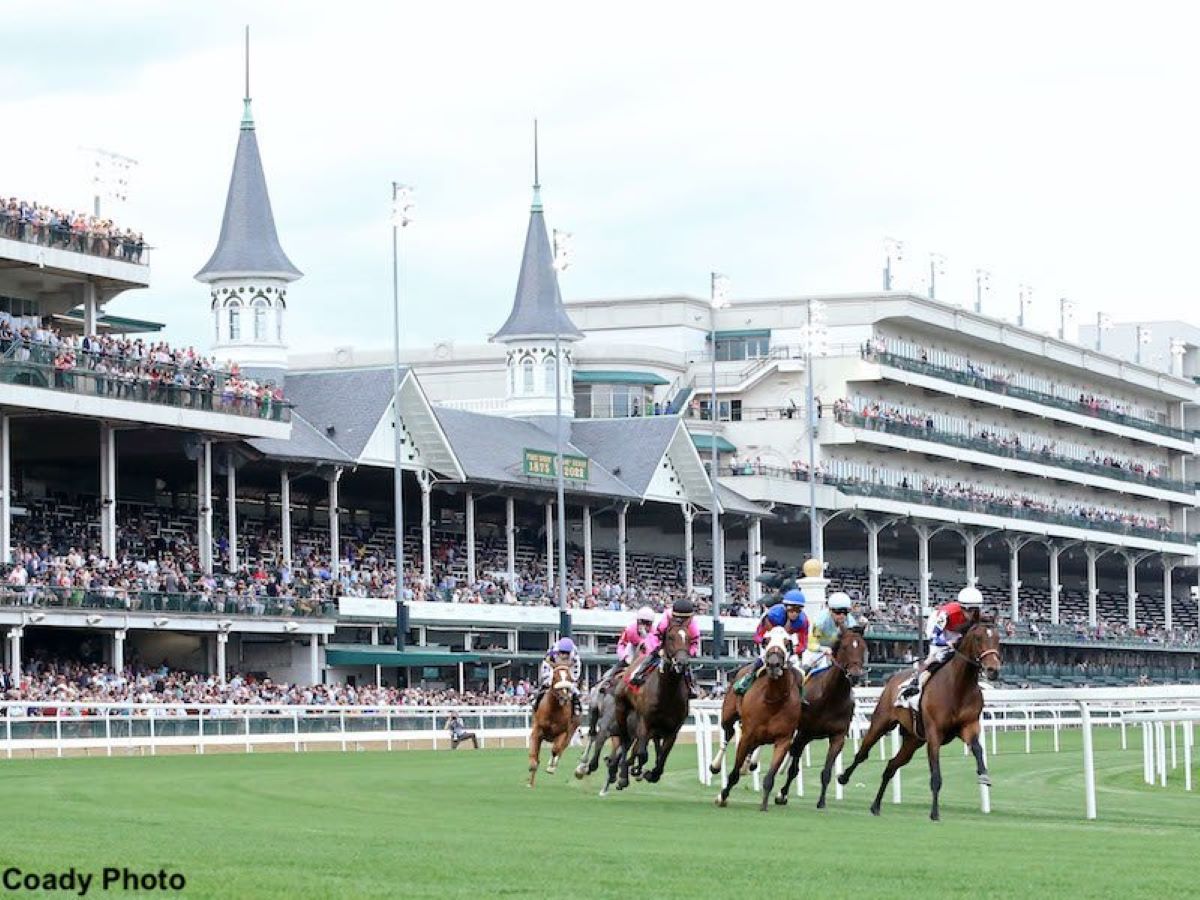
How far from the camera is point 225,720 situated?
3888cm

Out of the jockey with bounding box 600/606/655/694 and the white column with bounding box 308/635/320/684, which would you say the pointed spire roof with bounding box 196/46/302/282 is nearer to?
the white column with bounding box 308/635/320/684

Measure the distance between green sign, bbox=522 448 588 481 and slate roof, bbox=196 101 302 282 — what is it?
763cm

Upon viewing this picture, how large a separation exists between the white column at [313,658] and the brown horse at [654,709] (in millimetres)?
29178

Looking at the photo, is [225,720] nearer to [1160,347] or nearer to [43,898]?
[43,898]

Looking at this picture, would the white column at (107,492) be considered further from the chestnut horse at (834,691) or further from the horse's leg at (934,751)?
the horse's leg at (934,751)

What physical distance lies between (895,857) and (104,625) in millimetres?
31871

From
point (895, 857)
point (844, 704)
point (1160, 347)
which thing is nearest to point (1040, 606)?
point (1160, 347)

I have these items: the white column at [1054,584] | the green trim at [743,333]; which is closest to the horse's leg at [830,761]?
the green trim at [743,333]

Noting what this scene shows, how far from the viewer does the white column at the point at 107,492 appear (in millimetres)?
46406

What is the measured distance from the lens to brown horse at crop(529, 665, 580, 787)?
2477 cm

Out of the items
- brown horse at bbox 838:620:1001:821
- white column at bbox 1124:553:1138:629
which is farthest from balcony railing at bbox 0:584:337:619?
white column at bbox 1124:553:1138:629

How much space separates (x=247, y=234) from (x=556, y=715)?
131 feet

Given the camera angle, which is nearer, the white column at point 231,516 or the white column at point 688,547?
the white column at point 231,516

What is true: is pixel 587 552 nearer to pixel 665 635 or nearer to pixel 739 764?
pixel 665 635
